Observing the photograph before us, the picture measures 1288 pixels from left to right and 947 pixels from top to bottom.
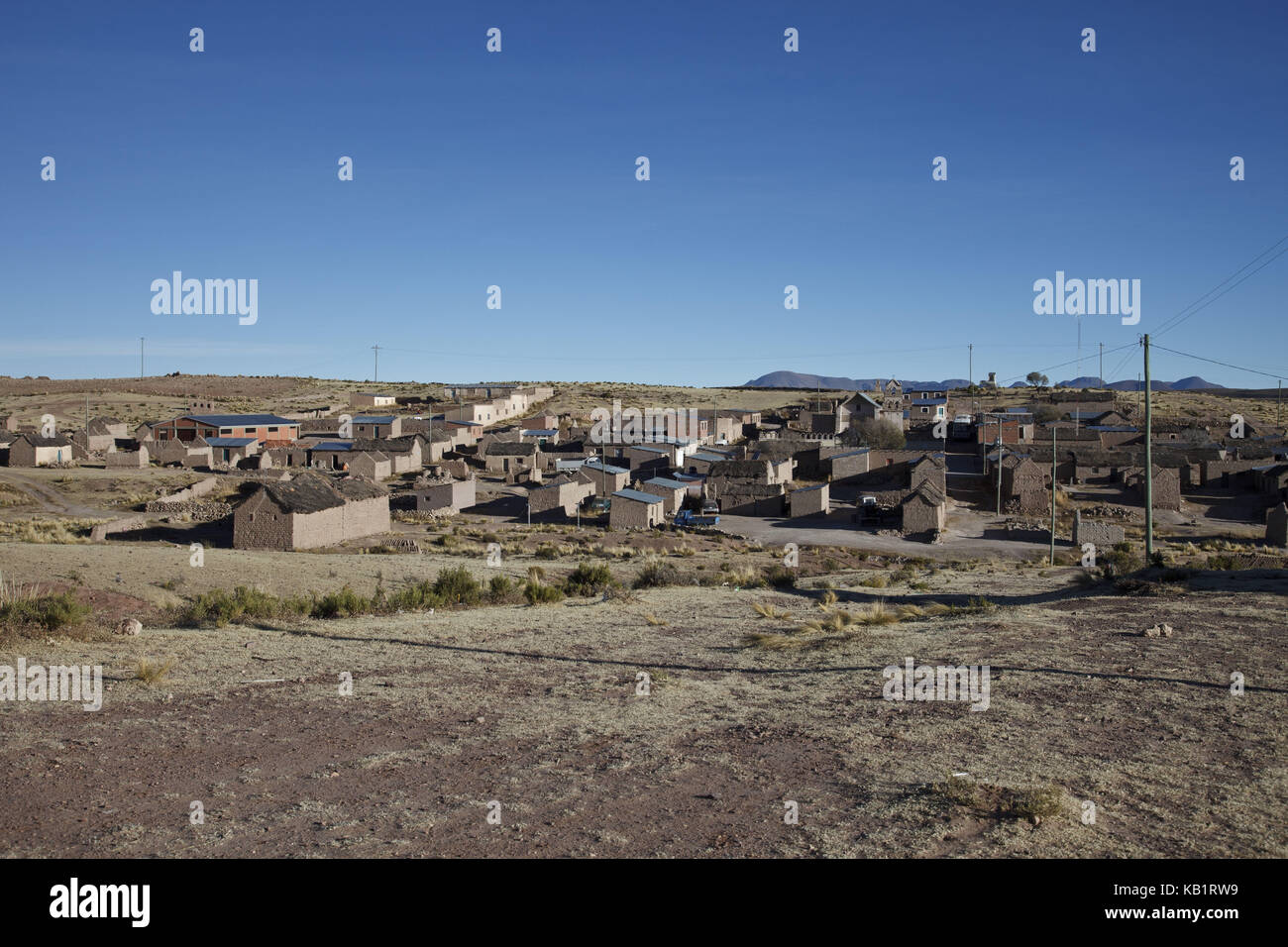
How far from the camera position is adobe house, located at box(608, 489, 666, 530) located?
4197 cm

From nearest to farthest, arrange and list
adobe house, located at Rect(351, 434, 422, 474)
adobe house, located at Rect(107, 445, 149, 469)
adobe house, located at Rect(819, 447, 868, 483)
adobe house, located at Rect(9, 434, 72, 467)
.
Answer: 1. adobe house, located at Rect(9, 434, 72, 467)
2. adobe house, located at Rect(819, 447, 868, 483)
3. adobe house, located at Rect(107, 445, 149, 469)
4. adobe house, located at Rect(351, 434, 422, 474)

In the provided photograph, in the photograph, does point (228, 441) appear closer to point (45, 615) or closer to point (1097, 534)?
point (45, 615)

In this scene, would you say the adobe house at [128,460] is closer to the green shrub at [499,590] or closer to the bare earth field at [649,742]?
the green shrub at [499,590]

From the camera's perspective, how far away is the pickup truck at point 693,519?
4311 centimetres

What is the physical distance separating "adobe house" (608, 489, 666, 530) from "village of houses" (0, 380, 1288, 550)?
0.09 m

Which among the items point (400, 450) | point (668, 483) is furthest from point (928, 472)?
point (400, 450)

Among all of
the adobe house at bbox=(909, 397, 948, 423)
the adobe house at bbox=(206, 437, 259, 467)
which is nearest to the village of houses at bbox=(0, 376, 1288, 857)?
the adobe house at bbox=(206, 437, 259, 467)

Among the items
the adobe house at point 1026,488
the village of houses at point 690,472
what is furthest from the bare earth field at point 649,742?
the adobe house at point 1026,488

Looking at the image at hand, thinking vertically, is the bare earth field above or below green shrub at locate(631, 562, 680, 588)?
above

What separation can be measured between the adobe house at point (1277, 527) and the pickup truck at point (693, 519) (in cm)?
2286

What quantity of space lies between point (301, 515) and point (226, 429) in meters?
42.0

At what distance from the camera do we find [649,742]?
8.90 metres

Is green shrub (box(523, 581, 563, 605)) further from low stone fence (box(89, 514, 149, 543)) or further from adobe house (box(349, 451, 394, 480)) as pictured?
adobe house (box(349, 451, 394, 480))
